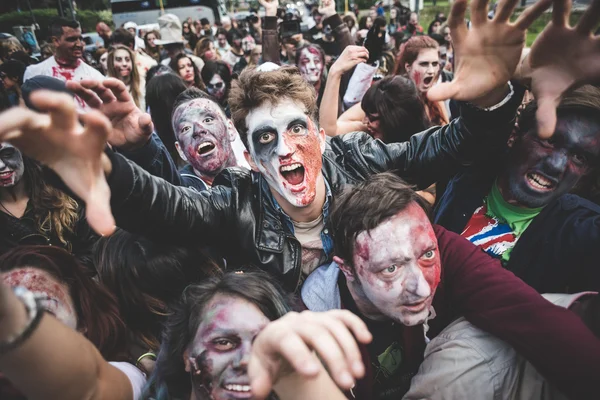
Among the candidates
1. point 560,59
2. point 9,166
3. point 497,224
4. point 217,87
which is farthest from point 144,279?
point 217,87

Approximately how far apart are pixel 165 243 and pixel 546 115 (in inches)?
58.3

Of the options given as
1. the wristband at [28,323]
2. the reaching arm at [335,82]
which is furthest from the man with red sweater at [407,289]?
the reaching arm at [335,82]

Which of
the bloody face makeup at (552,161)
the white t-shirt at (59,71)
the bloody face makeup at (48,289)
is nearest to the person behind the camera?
the bloody face makeup at (48,289)

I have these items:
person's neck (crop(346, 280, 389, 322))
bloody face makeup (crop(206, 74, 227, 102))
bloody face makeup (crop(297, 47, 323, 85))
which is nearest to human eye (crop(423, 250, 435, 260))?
person's neck (crop(346, 280, 389, 322))

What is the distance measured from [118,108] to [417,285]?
4.14ft

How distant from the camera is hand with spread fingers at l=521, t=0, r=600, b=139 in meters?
1.20

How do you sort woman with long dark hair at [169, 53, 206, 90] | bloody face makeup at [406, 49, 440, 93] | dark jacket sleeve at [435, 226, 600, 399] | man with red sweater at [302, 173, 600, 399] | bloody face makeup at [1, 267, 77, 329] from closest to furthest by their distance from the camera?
dark jacket sleeve at [435, 226, 600, 399]
man with red sweater at [302, 173, 600, 399]
bloody face makeup at [1, 267, 77, 329]
bloody face makeup at [406, 49, 440, 93]
woman with long dark hair at [169, 53, 206, 90]

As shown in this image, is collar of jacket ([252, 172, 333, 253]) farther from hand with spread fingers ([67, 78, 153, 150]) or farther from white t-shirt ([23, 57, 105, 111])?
white t-shirt ([23, 57, 105, 111])

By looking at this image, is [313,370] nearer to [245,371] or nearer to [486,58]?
[245,371]

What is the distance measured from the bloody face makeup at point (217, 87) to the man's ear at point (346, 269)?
3310 mm

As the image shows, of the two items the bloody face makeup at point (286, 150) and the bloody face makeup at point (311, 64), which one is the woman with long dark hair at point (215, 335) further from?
Answer: the bloody face makeup at point (311, 64)

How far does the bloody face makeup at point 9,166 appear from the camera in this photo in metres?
2.15

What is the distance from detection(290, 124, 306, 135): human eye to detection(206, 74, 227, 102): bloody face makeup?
9.25 ft

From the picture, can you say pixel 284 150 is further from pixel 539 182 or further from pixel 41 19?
pixel 41 19
